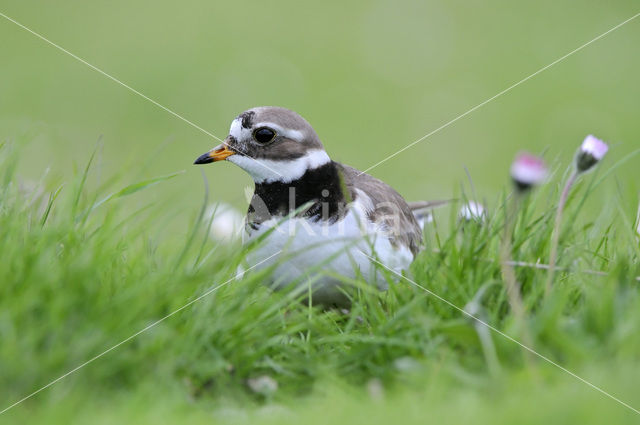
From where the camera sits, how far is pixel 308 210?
4.44 metres

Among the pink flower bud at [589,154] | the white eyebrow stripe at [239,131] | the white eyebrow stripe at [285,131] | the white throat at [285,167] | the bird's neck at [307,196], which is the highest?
the pink flower bud at [589,154]

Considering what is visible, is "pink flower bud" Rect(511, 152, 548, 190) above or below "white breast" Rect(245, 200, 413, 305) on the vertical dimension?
above

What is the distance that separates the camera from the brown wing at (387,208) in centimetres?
465

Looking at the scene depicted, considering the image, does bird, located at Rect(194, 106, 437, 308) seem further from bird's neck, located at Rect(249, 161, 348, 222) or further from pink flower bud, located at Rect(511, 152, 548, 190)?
pink flower bud, located at Rect(511, 152, 548, 190)

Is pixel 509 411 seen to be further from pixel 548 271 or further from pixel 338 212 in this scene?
pixel 338 212

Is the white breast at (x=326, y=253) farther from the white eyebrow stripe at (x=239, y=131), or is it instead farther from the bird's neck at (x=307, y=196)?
the white eyebrow stripe at (x=239, y=131)

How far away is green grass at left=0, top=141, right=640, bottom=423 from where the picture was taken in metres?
2.99

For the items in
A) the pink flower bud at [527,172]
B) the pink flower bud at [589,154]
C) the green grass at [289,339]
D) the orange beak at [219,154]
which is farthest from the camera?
the orange beak at [219,154]

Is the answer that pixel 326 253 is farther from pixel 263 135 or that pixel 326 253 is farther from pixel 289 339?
pixel 263 135

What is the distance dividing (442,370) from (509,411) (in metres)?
0.43

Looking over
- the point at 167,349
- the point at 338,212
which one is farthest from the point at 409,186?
the point at 167,349

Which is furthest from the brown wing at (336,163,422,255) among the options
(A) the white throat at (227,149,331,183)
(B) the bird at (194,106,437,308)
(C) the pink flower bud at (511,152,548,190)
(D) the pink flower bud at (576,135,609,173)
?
(C) the pink flower bud at (511,152,548,190)

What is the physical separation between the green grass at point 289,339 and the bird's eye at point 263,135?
35.3 inches

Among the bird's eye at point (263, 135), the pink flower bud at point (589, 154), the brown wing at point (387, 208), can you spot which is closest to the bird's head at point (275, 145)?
the bird's eye at point (263, 135)
